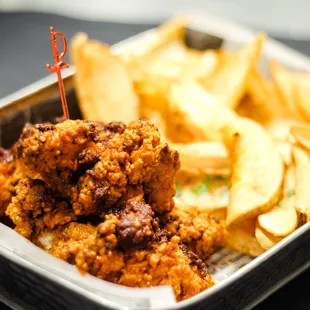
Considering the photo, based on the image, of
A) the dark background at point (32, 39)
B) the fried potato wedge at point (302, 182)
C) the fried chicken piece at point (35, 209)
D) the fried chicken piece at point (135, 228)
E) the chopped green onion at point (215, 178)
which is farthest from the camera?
the dark background at point (32, 39)

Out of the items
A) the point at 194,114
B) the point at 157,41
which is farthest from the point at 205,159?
the point at 157,41

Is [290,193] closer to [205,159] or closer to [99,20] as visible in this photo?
[205,159]

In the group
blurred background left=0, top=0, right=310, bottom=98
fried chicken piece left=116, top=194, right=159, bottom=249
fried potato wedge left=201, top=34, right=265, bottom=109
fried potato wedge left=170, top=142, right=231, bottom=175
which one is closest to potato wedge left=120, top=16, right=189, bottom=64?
fried potato wedge left=201, top=34, right=265, bottom=109

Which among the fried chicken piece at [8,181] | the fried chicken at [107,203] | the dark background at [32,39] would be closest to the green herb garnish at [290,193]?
the fried chicken at [107,203]

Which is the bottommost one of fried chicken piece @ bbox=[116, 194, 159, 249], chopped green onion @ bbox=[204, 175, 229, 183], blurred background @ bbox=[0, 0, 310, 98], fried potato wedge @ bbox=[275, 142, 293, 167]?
blurred background @ bbox=[0, 0, 310, 98]

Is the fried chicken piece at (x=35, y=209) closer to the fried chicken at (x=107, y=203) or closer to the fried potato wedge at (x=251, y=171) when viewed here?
the fried chicken at (x=107, y=203)

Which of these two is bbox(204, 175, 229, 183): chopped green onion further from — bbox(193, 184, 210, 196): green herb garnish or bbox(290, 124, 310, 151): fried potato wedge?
bbox(290, 124, 310, 151): fried potato wedge

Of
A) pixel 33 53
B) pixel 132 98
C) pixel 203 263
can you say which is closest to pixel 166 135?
pixel 132 98
